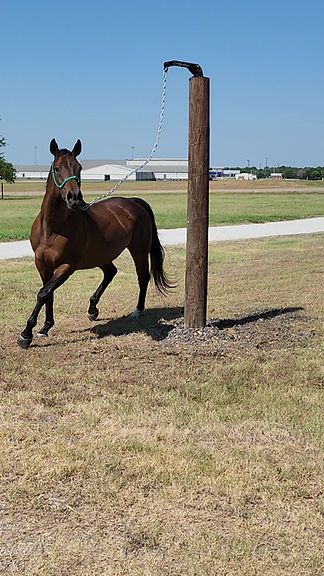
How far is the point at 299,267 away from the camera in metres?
14.5

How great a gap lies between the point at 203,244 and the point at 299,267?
23.2ft

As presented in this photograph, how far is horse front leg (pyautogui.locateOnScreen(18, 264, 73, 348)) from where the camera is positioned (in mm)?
7418

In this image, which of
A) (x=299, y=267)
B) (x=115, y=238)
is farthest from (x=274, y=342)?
(x=299, y=267)

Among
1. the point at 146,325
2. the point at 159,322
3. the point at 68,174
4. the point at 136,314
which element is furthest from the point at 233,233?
the point at 68,174

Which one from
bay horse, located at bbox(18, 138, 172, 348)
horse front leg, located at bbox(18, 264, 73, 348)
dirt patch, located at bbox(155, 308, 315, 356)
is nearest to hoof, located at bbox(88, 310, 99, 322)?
bay horse, located at bbox(18, 138, 172, 348)

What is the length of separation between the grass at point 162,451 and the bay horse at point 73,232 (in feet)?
1.91

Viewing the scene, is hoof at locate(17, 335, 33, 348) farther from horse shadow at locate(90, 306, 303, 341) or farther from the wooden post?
the wooden post

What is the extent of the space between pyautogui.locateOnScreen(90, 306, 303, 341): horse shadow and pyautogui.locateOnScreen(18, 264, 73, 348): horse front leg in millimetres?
812

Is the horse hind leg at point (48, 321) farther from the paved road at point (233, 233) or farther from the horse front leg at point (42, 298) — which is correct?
the paved road at point (233, 233)

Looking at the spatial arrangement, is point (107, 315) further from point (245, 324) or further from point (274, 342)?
point (274, 342)

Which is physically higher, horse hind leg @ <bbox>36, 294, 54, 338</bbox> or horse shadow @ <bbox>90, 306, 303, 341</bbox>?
horse hind leg @ <bbox>36, 294, 54, 338</bbox>

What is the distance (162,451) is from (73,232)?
365 cm

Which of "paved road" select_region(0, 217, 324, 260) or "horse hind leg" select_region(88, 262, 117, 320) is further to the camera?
"paved road" select_region(0, 217, 324, 260)

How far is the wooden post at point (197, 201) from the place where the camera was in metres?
7.55
